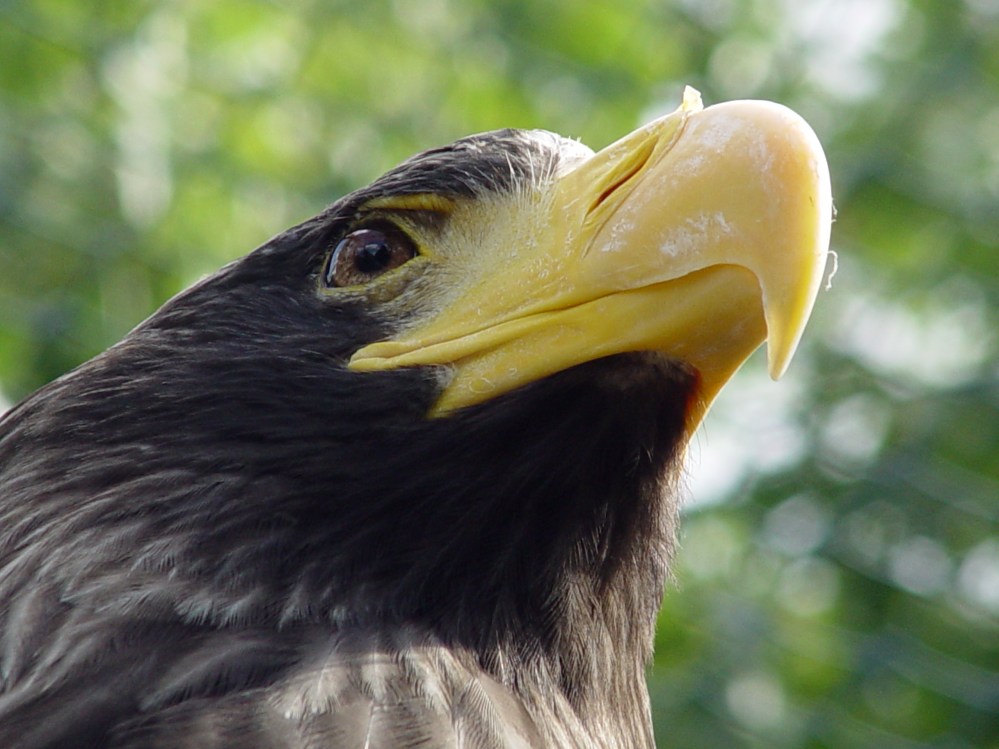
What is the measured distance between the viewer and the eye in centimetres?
158

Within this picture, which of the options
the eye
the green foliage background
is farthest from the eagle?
the green foliage background

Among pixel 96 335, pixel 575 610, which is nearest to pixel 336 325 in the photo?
pixel 575 610

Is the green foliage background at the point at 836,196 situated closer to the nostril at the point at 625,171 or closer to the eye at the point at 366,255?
the eye at the point at 366,255

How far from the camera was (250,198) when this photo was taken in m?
3.61

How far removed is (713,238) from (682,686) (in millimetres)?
2608

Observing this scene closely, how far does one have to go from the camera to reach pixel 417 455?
148 cm

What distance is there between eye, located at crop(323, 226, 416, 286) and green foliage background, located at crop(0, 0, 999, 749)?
1951mm

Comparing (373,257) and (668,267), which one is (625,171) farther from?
(373,257)

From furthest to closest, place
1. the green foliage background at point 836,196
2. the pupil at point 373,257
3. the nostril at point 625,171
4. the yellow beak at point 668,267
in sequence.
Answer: the green foliage background at point 836,196, the pupil at point 373,257, the nostril at point 625,171, the yellow beak at point 668,267

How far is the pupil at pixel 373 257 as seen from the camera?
5.17ft

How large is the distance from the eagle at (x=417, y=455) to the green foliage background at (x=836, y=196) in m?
1.95

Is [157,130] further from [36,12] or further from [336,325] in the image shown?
[336,325]

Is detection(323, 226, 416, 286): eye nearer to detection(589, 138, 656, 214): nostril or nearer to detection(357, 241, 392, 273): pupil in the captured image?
detection(357, 241, 392, 273): pupil

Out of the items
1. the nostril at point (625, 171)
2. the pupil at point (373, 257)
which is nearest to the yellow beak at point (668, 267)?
the nostril at point (625, 171)
